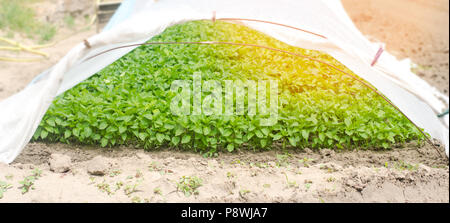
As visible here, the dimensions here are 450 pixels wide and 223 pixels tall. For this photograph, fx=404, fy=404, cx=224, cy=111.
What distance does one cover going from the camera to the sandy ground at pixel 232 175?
346 cm

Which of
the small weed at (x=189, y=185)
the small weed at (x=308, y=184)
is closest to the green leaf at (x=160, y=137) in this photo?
the small weed at (x=189, y=185)

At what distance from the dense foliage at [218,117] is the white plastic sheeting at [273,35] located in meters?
0.37

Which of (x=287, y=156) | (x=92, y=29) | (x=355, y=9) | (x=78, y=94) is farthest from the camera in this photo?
(x=355, y=9)

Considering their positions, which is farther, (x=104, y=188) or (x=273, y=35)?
(x=273, y=35)

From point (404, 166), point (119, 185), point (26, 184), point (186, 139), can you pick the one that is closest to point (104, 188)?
point (119, 185)

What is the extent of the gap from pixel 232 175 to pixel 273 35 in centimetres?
144

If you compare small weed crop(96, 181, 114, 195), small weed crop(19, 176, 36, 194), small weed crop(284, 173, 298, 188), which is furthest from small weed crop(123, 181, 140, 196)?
small weed crop(284, 173, 298, 188)

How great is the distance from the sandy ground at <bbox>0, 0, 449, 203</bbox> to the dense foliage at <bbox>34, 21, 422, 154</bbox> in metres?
0.14

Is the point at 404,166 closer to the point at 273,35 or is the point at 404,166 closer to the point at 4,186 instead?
the point at 273,35

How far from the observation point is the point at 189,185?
141 inches

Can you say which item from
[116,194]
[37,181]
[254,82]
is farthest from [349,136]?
[37,181]

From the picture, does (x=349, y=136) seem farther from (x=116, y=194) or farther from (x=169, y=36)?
(x=169, y=36)

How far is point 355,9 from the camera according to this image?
11219mm

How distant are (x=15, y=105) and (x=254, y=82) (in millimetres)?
2696
